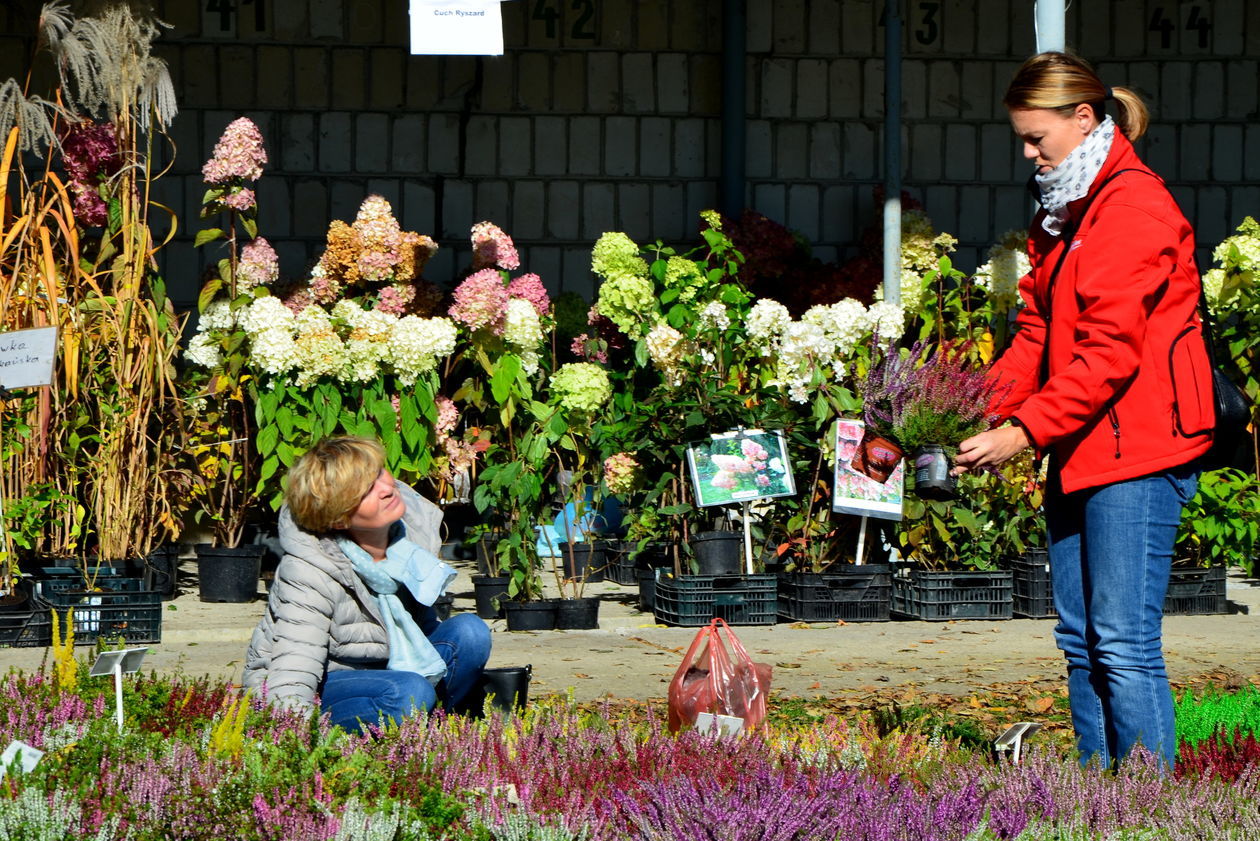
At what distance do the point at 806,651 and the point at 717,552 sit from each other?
0.80 metres

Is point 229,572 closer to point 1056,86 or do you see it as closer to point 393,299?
point 393,299

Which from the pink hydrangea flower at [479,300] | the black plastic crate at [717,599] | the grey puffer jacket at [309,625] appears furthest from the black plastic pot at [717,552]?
the grey puffer jacket at [309,625]

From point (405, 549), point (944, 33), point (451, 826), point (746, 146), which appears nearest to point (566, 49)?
→ point (746, 146)

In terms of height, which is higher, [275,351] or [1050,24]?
[1050,24]

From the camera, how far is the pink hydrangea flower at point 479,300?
24.7ft

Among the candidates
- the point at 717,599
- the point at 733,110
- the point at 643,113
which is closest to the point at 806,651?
the point at 717,599

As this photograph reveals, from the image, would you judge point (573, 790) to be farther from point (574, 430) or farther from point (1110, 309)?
point (574, 430)

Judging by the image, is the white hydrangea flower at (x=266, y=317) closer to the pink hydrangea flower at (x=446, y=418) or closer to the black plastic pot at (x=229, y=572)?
the pink hydrangea flower at (x=446, y=418)

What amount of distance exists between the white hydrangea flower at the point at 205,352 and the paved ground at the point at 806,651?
111 cm

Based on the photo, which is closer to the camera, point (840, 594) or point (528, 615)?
point (528, 615)

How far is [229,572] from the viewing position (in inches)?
287

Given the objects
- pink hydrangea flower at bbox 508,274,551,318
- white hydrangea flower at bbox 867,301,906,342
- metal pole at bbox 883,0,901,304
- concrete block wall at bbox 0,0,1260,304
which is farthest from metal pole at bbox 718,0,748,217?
white hydrangea flower at bbox 867,301,906,342

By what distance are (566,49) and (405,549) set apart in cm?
557

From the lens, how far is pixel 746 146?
924 centimetres
